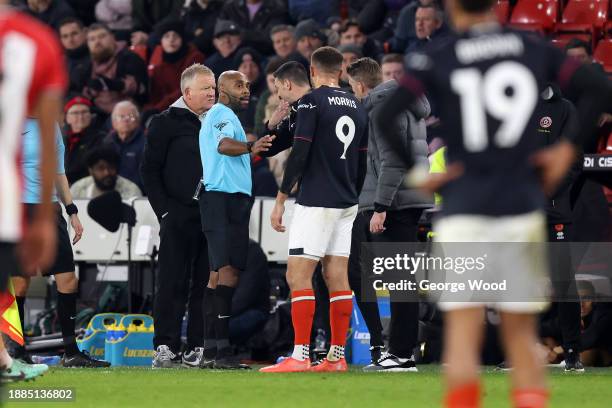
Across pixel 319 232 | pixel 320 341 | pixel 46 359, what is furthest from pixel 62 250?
pixel 320 341

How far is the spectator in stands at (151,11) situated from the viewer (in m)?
18.6

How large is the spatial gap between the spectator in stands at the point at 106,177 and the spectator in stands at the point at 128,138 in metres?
0.96

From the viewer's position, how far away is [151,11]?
61.4ft

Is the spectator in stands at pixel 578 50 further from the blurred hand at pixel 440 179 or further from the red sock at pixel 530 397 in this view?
the red sock at pixel 530 397

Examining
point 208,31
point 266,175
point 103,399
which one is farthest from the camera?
point 208,31

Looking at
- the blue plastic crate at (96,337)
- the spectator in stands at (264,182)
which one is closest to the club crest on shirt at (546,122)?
the blue plastic crate at (96,337)

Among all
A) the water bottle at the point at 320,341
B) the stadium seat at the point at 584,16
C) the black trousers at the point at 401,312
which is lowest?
the water bottle at the point at 320,341

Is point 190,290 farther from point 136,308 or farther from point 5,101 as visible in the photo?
point 5,101

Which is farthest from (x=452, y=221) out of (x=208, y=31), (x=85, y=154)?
(x=208, y=31)

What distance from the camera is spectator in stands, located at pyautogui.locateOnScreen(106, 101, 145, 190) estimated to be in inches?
602

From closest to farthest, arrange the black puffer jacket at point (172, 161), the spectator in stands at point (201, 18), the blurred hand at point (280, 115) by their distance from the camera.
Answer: the blurred hand at point (280, 115), the black puffer jacket at point (172, 161), the spectator in stands at point (201, 18)

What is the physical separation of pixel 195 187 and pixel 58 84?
592 cm

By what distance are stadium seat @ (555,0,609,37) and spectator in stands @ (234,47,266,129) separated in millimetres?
3472

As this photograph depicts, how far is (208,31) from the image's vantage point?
17.5 meters
